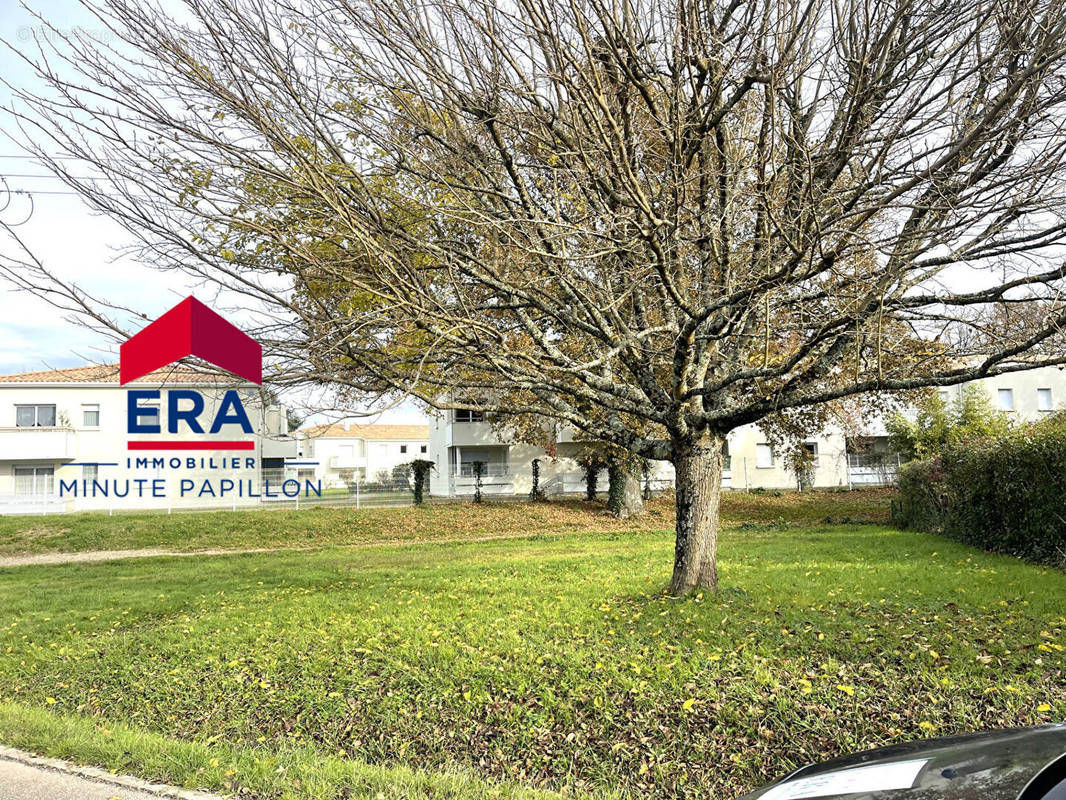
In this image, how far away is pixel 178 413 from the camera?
20531mm

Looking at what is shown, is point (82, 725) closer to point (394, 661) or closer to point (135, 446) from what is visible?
point (394, 661)

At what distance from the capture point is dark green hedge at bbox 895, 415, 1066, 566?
10.8 meters

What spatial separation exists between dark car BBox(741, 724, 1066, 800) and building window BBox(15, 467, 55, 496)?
100 feet

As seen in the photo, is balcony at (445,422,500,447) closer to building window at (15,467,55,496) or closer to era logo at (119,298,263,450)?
building window at (15,467,55,496)

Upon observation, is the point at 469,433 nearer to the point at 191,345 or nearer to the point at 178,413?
the point at 178,413

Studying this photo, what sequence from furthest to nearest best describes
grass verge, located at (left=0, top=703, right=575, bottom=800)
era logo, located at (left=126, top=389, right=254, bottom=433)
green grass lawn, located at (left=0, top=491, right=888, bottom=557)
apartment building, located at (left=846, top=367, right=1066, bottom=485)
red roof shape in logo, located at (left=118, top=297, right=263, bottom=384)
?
1. apartment building, located at (left=846, top=367, right=1066, bottom=485)
2. green grass lawn, located at (left=0, top=491, right=888, bottom=557)
3. era logo, located at (left=126, top=389, right=254, bottom=433)
4. red roof shape in logo, located at (left=118, top=297, right=263, bottom=384)
5. grass verge, located at (left=0, top=703, right=575, bottom=800)

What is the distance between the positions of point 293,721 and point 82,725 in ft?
5.25

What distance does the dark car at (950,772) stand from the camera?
186 cm

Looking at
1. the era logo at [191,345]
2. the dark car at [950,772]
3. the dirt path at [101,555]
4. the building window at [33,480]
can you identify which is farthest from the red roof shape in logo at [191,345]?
the building window at [33,480]

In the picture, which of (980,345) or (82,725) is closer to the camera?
(82,725)

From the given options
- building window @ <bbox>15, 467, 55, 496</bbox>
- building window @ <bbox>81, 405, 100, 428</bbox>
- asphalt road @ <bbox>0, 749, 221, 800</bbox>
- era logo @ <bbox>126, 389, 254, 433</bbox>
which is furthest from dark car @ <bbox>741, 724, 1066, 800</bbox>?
building window @ <bbox>81, 405, 100, 428</bbox>

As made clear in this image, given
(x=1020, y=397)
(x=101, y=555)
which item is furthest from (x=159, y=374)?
A: (x=1020, y=397)

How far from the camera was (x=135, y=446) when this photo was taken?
88.9ft

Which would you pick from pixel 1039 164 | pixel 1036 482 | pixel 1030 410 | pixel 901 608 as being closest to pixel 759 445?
pixel 1030 410
